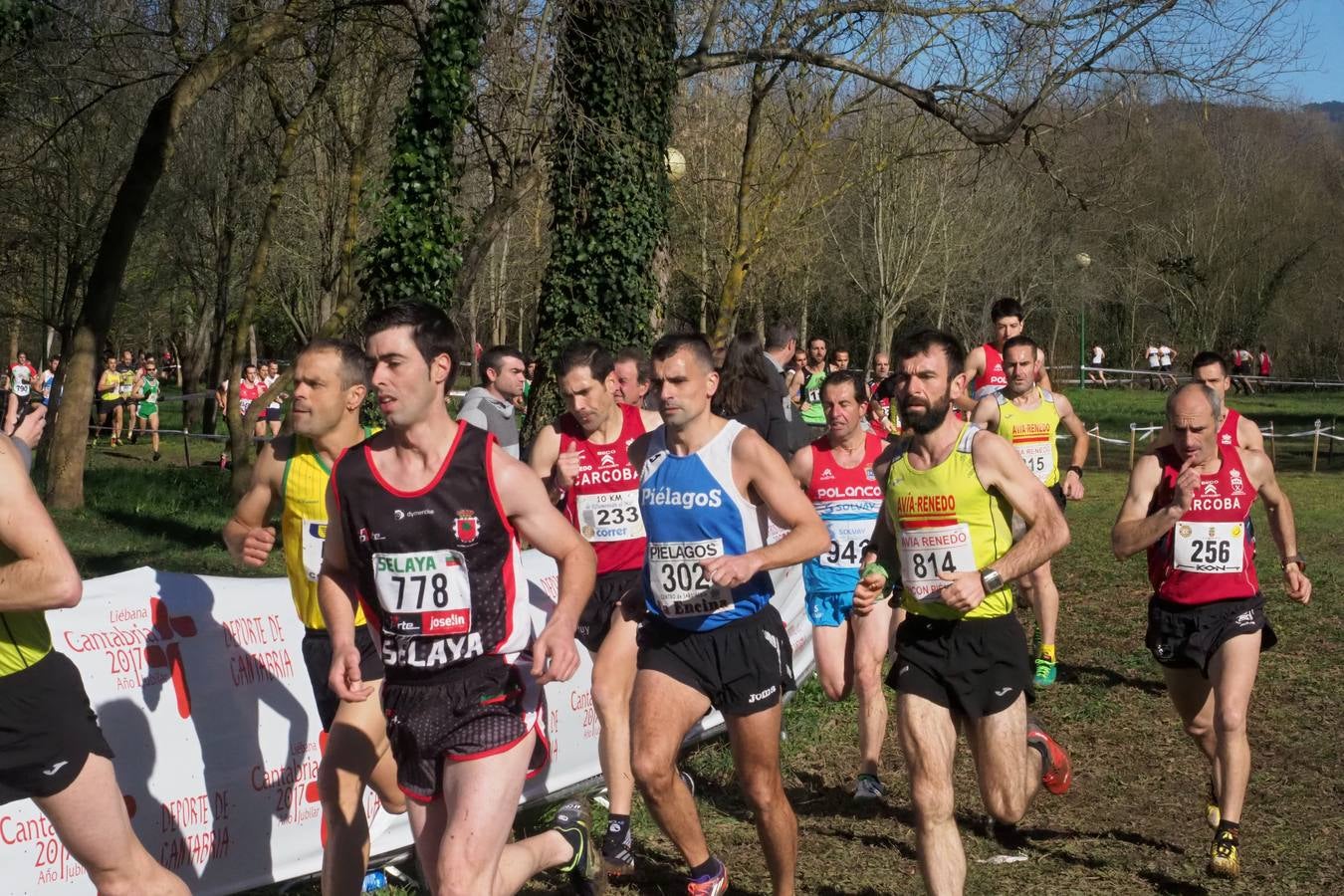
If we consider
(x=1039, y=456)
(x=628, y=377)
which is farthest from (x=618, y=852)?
(x=1039, y=456)

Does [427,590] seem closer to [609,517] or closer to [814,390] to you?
[609,517]

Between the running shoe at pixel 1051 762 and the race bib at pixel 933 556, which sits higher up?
the race bib at pixel 933 556

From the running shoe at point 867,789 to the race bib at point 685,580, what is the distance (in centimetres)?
241

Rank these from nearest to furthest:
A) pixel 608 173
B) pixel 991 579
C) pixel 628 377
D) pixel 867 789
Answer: pixel 991 579, pixel 867 789, pixel 628 377, pixel 608 173

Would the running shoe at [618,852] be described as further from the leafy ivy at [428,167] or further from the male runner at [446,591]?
the leafy ivy at [428,167]

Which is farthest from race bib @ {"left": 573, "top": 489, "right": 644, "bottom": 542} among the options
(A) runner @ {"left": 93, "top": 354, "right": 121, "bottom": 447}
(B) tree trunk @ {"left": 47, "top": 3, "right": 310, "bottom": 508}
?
(A) runner @ {"left": 93, "top": 354, "right": 121, "bottom": 447}

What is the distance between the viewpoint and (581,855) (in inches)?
213

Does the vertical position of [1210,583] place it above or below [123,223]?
below

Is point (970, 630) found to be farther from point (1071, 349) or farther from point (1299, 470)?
point (1071, 349)

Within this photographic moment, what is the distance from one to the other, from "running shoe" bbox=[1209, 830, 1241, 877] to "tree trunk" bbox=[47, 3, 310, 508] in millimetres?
11847

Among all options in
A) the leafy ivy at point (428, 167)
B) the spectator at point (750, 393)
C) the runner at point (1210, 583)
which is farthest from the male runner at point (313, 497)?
the leafy ivy at point (428, 167)

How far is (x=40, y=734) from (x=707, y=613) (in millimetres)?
2483

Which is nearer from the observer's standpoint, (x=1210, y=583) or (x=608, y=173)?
(x=1210, y=583)

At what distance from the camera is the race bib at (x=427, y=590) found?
4316mm
